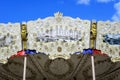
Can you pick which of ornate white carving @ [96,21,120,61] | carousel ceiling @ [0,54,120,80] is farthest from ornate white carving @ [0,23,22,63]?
ornate white carving @ [96,21,120,61]

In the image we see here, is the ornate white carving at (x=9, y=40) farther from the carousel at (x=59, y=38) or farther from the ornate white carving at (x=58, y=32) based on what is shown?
the ornate white carving at (x=58, y=32)

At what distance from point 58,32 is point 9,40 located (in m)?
2.43

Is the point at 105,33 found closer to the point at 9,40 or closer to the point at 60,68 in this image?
the point at 60,68

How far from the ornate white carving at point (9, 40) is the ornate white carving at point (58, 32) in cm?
57

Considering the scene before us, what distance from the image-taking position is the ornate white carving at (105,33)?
16.6 metres

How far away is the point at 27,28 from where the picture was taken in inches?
655

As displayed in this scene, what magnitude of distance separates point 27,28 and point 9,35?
97 centimetres

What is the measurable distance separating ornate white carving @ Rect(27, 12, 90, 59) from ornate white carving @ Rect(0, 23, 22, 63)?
57cm

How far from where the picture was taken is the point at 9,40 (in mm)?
16906

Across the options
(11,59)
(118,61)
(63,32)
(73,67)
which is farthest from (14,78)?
(118,61)

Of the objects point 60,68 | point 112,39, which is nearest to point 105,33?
point 112,39

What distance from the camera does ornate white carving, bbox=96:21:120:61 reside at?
1656 centimetres

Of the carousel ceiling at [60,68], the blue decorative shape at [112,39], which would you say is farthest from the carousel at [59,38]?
the carousel ceiling at [60,68]

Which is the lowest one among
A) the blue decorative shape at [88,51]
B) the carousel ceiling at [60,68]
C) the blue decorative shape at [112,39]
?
the carousel ceiling at [60,68]
